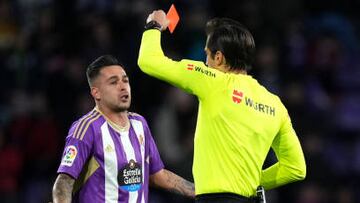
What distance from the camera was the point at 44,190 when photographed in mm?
12375

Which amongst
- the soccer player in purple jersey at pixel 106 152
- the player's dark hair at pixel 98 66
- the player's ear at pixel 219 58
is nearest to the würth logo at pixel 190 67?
the player's ear at pixel 219 58

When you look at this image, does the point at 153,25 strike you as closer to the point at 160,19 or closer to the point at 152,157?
the point at 160,19

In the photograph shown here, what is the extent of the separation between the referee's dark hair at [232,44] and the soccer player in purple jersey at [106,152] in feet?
2.69

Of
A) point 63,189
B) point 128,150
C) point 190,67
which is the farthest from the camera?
point 128,150

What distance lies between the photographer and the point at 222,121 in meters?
6.82

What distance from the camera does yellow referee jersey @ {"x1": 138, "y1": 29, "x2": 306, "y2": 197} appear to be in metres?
6.77

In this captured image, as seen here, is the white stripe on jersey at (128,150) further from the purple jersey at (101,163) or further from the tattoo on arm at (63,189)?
the tattoo on arm at (63,189)

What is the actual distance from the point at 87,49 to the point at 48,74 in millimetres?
624

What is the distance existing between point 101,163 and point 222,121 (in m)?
0.98

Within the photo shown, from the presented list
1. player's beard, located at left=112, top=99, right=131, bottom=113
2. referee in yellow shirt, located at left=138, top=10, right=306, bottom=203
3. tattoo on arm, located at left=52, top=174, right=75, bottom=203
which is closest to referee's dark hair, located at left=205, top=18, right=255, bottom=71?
referee in yellow shirt, located at left=138, top=10, right=306, bottom=203

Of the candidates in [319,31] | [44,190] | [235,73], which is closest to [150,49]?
[235,73]

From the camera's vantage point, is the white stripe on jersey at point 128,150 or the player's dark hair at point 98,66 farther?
the player's dark hair at point 98,66

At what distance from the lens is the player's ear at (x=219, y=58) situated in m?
6.97

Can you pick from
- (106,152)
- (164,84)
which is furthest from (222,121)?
(164,84)
